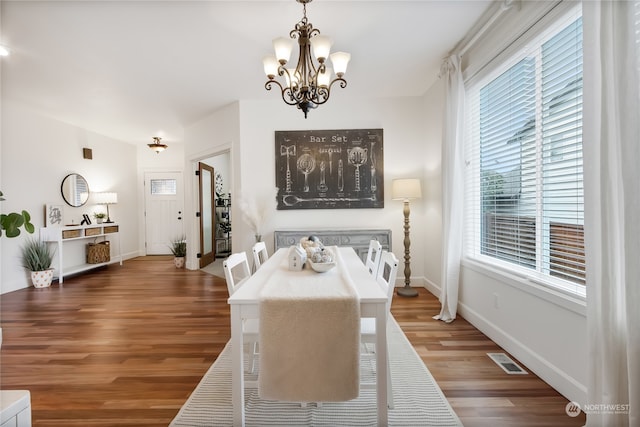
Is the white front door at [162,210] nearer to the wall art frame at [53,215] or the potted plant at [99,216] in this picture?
the potted plant at [99,216]

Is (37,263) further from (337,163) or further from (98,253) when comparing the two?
(337,163)

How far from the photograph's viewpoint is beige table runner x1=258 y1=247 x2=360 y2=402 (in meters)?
1.33

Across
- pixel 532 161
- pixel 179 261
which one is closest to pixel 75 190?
pixel 179 261

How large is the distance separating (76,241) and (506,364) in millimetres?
6523

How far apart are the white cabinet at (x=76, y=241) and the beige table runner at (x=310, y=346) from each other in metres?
4.89

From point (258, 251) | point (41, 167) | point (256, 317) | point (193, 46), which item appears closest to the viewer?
point (256, 317)

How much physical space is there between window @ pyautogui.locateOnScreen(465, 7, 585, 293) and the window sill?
0.05m

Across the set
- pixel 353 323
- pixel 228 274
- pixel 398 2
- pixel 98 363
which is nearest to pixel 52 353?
pixel 98 363

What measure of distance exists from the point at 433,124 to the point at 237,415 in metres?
3.63

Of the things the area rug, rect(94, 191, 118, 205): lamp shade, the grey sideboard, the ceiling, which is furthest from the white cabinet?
the area rug

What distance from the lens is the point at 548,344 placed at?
185 centimetres

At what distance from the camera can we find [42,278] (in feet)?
14.1

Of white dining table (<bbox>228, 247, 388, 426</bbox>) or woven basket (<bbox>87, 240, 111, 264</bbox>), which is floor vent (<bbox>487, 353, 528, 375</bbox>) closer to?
white dining table (<bbox>228, 247, 388, 426</bbox>)

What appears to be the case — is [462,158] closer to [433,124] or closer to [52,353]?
[433,124]
